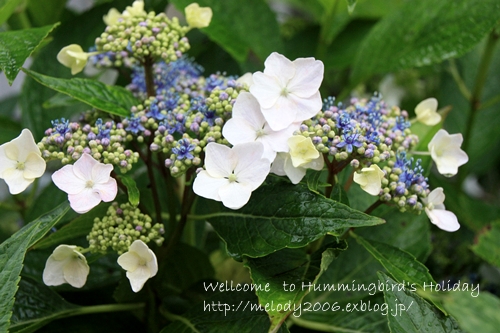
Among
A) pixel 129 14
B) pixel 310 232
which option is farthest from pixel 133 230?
pixel 129 14

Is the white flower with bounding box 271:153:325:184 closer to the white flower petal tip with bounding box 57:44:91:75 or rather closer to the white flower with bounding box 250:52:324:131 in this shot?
the white flower with bounding box 250:52:324:131

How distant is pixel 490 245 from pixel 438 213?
32cm

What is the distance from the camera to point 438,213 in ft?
2.02

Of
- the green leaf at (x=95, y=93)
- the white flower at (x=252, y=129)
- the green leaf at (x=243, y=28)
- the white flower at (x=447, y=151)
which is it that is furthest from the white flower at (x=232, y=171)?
the green leaf at (x=243, y=28)

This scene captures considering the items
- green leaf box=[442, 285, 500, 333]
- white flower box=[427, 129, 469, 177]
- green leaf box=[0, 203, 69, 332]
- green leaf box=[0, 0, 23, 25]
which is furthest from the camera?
green leaf box=[0, 0, 23, 25]

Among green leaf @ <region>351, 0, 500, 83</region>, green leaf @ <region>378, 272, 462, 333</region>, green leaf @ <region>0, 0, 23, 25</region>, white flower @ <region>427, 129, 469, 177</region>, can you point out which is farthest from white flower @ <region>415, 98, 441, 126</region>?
green leaf @ <region>0, 0, 23, 25</region>

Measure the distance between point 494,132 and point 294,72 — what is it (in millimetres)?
775

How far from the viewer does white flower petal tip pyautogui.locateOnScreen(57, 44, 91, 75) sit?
0.69 m

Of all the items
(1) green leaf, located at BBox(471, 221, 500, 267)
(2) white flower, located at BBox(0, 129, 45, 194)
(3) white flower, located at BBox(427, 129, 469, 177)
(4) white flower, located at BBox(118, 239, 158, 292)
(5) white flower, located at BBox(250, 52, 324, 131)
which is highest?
(5) white flower, located at BBox(250, 52, 324, 131)

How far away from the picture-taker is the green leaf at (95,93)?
1.98 feet

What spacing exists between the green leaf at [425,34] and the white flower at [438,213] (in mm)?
331

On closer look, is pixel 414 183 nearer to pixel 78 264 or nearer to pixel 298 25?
pixel 78 264

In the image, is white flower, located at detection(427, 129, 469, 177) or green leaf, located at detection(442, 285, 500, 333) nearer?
green leaf, located at detection(442, 285, 500, 333)

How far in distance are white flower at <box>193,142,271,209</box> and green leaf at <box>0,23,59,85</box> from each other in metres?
0.24
